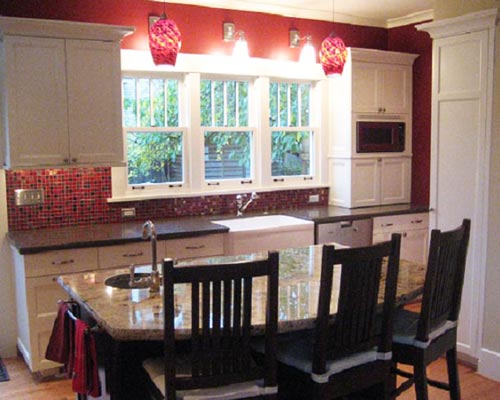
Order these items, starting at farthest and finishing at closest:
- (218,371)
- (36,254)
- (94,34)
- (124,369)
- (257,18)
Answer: (257,18) → (94,34) → (36,254) → (124,369) → (218,371)

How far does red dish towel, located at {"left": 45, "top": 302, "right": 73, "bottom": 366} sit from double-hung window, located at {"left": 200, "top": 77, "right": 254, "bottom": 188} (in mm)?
2603

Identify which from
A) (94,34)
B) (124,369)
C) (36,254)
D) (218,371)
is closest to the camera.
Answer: (218,371)

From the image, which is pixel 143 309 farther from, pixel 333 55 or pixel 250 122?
pixel 250 122

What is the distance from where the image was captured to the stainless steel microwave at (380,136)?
5316 millimetres

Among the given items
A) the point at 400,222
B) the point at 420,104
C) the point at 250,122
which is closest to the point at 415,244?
the point at 400,222

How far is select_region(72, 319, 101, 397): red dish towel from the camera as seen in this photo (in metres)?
2.26

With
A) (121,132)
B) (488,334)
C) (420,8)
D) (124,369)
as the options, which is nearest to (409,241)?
(488,334)

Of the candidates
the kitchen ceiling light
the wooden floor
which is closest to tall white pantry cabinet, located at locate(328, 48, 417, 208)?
the kitchen ceiling light

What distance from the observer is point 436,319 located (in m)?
2.52

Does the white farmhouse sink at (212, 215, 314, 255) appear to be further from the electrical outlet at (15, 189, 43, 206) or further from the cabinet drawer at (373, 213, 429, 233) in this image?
the electrical outlet at (15, 189, 43, 206)

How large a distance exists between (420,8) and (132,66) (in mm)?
2696

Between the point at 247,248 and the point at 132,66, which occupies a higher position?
the point at 132,66

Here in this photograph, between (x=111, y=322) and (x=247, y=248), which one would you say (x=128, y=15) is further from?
(x=111, y=322)

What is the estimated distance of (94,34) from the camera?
3980mm
